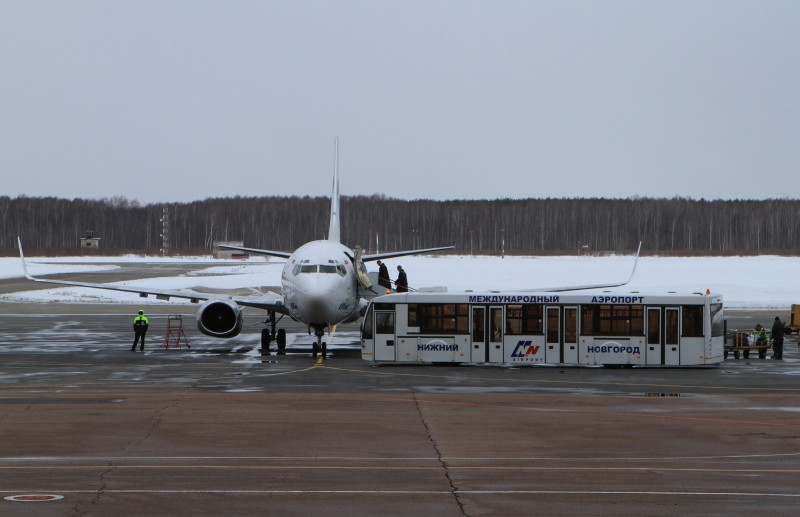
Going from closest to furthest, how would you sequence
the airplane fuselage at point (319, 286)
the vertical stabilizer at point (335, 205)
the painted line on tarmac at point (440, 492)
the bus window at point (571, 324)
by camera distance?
1. the painted line on tarmac at point (440, 492)
2. the bus window at point (571, 324)
3. the airplane fuselage at point (319, 286)
4. the vertical stabilizer at point (335, 205)

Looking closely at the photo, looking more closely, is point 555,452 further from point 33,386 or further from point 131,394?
point 33,386

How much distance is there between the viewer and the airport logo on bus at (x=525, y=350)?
117 feet

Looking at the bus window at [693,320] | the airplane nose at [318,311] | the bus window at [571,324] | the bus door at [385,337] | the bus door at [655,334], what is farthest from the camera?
the airplane nose at [318,311]

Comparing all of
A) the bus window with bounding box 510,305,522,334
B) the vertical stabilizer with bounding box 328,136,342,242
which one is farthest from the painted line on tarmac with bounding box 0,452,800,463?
the vertical stabilizer with bounding box 328,136,342,242

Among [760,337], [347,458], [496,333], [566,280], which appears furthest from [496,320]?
[566,280]

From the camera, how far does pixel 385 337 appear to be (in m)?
36.1

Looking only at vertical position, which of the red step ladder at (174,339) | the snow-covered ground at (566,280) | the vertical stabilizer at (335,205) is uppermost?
the vertical stabilizer at (335,205)

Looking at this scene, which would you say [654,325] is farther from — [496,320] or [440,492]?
[440,492]

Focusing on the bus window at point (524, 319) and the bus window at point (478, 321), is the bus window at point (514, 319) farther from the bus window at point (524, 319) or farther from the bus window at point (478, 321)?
the bus window at point (478, 321)

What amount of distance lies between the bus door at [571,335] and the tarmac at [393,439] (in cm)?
54

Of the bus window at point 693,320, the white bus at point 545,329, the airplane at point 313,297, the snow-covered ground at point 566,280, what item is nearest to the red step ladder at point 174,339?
the airplane at point 313,297

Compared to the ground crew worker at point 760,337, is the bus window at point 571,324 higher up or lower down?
higher up

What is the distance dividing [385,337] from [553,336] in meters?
5.68

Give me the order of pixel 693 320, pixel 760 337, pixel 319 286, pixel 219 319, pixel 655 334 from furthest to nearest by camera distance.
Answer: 1. pixel 219 319
2. pixel 760 337
3. pixel 319 286
4. pixel 655 334
5. pixel 693 320
